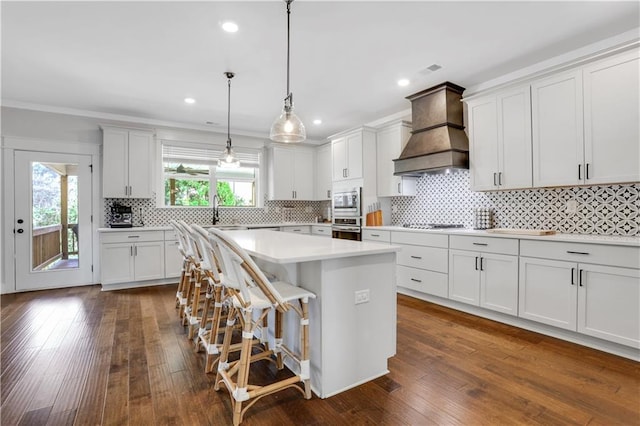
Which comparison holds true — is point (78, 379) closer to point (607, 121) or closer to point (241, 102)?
point (241, 102)

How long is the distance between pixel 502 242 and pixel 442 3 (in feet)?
7.22

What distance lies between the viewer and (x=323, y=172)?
6434 millimetres

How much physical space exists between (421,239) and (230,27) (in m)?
3.02

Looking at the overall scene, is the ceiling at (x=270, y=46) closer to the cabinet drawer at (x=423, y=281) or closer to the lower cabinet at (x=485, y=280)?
the lower cabinet at (x=485, y=280)

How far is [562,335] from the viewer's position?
281cm

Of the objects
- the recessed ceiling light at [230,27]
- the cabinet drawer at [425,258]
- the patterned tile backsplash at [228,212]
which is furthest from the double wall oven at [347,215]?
the recessed ceiling light at [230,27]

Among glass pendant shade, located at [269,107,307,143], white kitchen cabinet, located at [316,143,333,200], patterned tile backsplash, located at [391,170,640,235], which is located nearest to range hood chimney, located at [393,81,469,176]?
patterned tile backsplash, located at [391,170,640,235]

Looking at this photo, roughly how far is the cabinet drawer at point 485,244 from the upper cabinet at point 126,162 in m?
4.48

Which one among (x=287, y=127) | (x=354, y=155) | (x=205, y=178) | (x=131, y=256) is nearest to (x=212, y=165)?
(x=205, y=178)

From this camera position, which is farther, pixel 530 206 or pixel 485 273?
pixel 530 206

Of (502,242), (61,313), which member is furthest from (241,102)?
(502,242)

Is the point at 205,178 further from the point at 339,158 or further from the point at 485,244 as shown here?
the point at 485,244

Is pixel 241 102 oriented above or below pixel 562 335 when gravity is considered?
above

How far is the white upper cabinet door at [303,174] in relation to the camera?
6.35 m
